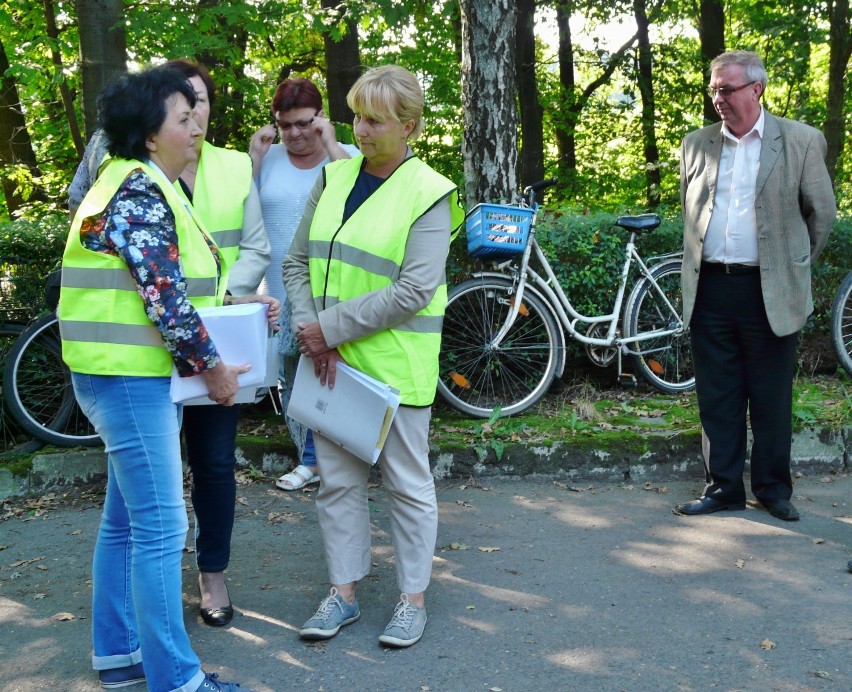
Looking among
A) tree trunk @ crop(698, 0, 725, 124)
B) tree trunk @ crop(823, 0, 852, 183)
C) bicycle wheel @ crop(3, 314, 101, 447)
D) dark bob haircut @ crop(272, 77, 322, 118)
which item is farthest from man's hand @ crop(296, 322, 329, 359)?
tree trunk @ crop(698, 0, 725, 124)

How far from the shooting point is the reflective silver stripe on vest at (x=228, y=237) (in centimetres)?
391

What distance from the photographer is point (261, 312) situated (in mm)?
3256

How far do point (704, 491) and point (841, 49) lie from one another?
7984mm

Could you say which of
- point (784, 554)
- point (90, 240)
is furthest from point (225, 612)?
point (784, 554)

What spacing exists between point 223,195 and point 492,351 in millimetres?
2643

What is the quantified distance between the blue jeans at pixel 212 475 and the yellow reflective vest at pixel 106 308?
2.32 ft

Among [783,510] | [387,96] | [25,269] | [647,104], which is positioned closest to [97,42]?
[25,269]

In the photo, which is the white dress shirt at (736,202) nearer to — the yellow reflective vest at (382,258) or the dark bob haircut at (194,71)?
the yellow reflective vest at (382,258)

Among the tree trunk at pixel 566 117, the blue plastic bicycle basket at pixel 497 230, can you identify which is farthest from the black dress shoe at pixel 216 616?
the tree trunk at pixel 566 117

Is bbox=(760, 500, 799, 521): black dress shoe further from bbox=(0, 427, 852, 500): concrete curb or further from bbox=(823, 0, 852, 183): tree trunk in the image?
bbox=(823, 0, 852, 183): tree trunk

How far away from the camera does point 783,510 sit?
4.93m

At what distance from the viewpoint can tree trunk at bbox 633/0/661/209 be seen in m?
14.1

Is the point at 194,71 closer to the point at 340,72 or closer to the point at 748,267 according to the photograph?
the point at 748,267

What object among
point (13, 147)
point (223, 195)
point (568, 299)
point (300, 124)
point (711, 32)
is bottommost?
point (568, 299)
